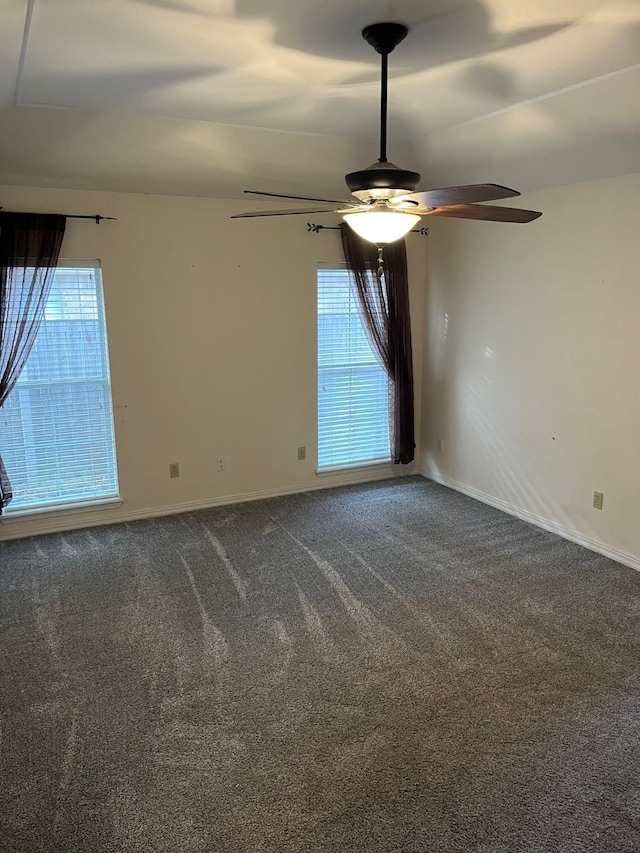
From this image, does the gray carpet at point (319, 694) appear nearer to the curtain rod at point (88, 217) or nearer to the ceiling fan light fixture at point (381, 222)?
the ceiling fan light fixture at point (381, 222)

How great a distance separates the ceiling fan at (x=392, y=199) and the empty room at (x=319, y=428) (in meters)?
0.02

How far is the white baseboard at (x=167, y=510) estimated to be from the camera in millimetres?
4352

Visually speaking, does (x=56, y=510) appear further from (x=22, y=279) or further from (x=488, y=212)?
(x=488, y=212)

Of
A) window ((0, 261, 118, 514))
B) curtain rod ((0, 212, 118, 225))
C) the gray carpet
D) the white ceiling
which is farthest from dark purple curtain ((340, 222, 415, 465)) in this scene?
window ((0, 261, 118, 514))

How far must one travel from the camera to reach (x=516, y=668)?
111 inches

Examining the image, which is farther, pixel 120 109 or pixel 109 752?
pixel 120 109

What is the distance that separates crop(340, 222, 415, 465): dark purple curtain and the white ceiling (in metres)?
0.59

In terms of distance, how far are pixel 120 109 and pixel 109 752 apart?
3201 millimetres

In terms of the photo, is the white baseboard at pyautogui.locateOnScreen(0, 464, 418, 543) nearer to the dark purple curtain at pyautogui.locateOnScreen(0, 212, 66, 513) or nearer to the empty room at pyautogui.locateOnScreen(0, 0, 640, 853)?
the empty room at pyautogui.locateOnScreen(0, 0, 640, 853)

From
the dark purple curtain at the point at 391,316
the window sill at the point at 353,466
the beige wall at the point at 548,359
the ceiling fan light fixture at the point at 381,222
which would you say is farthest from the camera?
the window sill at the point at 353,466

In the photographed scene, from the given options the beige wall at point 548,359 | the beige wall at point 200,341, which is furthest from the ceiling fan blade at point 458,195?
the beige wall at point 200,341

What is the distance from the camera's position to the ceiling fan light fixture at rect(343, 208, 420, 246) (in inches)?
95.3

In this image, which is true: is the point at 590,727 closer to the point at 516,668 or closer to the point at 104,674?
the point at 516,668

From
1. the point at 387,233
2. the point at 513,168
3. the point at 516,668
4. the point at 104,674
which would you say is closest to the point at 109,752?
the point at 104,674
